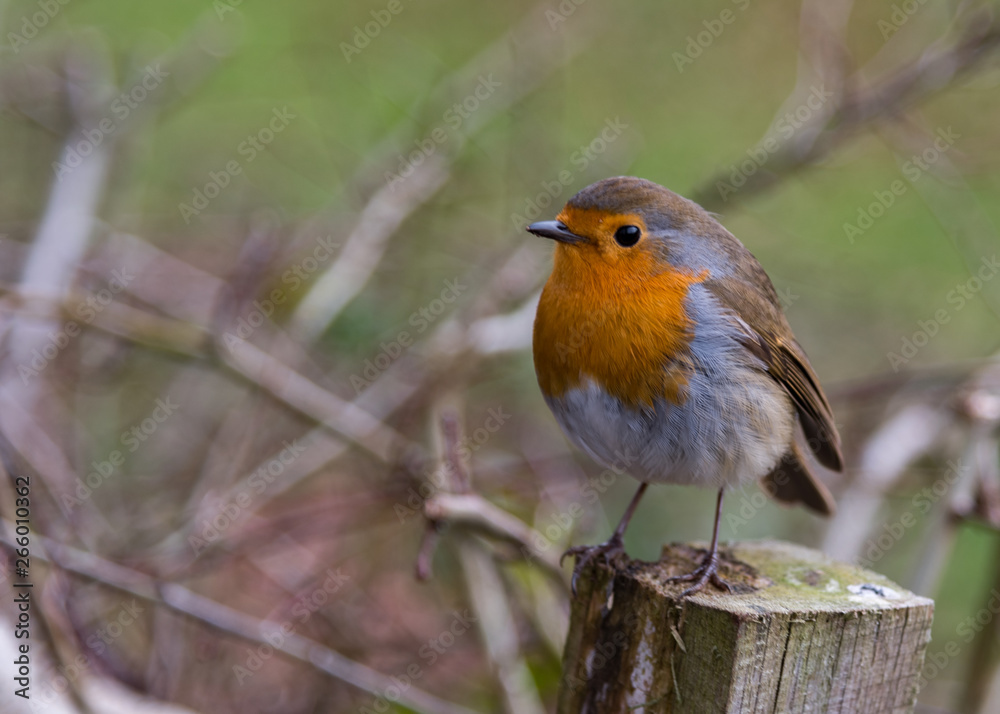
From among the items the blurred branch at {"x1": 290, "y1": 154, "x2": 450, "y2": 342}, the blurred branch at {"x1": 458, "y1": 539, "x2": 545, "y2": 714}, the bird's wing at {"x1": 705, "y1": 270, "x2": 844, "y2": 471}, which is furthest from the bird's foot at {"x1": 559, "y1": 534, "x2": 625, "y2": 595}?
the blurred branch at {"x1": 290, "y1": 154, "x2": 450, "y2": 342}

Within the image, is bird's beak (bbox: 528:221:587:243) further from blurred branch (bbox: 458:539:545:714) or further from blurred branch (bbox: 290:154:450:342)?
blurred branch (bbox: 290:154:450:342)

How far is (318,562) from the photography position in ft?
14.4

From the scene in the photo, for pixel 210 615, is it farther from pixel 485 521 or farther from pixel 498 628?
pixel 498 628

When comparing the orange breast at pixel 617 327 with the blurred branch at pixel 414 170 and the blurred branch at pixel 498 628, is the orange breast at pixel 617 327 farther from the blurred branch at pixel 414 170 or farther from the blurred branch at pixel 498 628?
the blurred branch at pixel 414 170

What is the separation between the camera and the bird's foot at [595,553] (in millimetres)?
2220

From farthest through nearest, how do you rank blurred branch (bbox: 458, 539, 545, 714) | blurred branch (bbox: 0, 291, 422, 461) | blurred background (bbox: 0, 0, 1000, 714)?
blurred branch (bbox: 0, 291, 422, 461) → blurred background (bbox: 0, 0, 1000, 714) → blurred branch (bbox: 458, 539, 545, 714)

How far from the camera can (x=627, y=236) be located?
258 centimetres

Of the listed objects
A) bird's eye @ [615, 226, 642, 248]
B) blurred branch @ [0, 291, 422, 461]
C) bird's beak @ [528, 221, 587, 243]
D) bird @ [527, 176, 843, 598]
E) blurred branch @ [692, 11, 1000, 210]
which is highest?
blurred branch @ [692, 11, 1000, 210]

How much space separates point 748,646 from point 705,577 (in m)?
0.40

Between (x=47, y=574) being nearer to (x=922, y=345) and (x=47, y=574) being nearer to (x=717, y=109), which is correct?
(x=922, y=345)

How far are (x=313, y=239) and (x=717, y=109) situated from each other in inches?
158

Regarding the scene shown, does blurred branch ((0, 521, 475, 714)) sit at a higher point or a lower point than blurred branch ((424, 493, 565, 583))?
lower

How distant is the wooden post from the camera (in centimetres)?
176

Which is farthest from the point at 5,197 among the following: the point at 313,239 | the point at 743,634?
the point at 743,634
